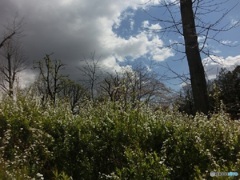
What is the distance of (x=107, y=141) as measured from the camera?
541 cm

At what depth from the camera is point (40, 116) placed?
240 inches

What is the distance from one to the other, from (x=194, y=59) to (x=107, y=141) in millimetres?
4361

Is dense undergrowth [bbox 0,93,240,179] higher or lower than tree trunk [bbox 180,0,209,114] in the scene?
lower

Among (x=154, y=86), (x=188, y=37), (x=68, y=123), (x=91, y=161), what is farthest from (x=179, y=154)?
(x=154, y=86)

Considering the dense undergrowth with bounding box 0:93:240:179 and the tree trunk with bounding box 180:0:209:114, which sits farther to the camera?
the tree trunk with bounding box 180:0:209:114

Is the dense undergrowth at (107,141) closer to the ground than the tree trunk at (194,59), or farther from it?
closer to the ground

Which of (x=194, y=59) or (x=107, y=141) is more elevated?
(x=194, y=59)

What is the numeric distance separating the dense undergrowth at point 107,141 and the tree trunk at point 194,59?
2914mm

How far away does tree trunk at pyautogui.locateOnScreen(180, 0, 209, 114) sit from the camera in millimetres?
8656

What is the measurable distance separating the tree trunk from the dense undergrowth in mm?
2914

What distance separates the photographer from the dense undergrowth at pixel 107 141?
4852 mm

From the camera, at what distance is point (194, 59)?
8.95 metres

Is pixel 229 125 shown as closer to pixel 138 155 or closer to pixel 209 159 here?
pixel 209 159

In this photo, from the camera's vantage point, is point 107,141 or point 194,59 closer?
point 107,141
